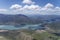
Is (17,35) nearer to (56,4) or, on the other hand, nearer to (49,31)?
(49,31)

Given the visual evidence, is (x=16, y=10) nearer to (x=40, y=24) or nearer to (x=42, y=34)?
(x=40, y=24)

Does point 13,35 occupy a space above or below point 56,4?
below

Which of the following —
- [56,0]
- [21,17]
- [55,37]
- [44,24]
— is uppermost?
[56,0]

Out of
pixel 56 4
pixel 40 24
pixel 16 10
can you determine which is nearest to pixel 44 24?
pixel 40 24

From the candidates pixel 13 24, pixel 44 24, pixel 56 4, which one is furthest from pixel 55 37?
pixel 13 24

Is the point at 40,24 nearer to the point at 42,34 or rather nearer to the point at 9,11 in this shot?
the point at 42,34

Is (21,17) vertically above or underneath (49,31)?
above

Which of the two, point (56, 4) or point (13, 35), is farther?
point (56, 4)

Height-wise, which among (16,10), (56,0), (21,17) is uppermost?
(56,0)
